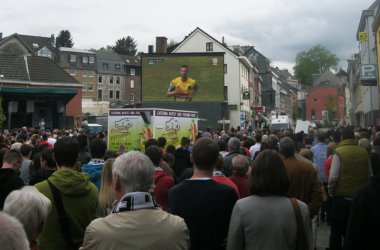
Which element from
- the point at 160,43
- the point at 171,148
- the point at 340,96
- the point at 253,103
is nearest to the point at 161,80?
the point at 160,43

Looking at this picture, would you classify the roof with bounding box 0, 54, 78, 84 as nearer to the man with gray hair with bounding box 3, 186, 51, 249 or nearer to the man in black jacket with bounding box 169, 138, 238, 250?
the man in black jacket with bounding box 169, 138, 238, 250

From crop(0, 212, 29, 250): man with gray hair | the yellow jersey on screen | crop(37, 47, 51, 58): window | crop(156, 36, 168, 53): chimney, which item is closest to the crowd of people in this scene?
crop(0, 212, 29, 250): man with gray hair

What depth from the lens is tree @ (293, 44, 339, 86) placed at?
407 ft

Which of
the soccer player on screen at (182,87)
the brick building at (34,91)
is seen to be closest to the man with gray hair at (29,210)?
the brick building at (34,91)

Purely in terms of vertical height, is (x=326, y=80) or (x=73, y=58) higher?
(x=73, y=58)

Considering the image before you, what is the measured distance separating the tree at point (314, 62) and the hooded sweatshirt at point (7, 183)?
4871 inches

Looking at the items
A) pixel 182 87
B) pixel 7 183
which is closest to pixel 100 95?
pixel 182 87

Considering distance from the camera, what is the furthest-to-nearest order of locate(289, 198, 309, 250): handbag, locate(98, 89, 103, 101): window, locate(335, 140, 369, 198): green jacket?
locate(98, 89, 103, 101): window < locate(335, 140, 369, 198): green jacket < locate(289, 198, 309, 250): handbag

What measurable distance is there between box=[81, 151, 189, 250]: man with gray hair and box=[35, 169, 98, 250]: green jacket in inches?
54.6

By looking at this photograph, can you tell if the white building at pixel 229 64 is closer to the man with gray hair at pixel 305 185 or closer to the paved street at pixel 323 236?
the paved street at pixel 323 236

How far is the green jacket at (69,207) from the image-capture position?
4.44 meters

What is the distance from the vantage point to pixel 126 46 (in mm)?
124125

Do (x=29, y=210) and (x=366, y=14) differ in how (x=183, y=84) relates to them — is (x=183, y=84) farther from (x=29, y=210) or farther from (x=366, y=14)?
Result: (x=29, y=210)

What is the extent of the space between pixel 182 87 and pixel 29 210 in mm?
49868
